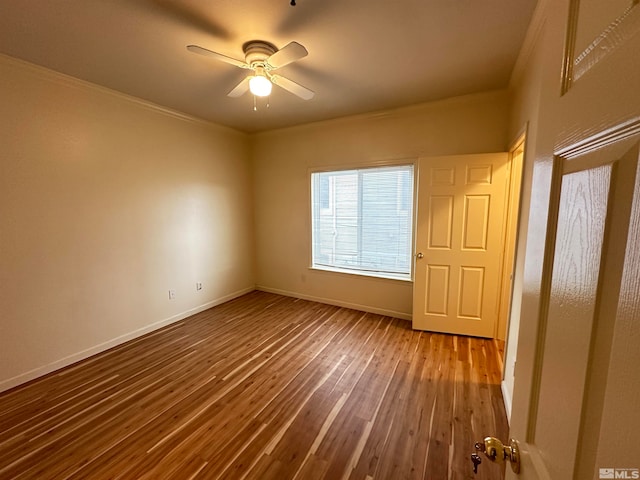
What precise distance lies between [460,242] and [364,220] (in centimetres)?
129

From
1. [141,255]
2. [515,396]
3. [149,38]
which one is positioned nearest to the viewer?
[515,396]

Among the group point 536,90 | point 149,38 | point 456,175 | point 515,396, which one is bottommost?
point 515,396

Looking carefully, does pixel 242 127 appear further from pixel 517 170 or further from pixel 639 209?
pixel 639 209

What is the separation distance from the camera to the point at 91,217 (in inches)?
106

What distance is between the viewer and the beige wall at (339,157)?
2994 mm

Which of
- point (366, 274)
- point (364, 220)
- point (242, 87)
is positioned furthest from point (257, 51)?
point (366, 274)

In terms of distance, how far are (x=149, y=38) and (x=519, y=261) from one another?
310cm

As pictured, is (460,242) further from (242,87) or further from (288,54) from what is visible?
(242,87)

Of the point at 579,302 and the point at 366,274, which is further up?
the point at 579,302

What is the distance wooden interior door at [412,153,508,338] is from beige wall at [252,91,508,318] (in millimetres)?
334

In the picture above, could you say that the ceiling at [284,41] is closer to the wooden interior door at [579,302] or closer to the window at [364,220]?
the window at [364,220]

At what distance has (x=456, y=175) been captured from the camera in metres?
2.87

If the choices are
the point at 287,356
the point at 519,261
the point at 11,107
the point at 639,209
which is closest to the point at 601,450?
the point at 639,209

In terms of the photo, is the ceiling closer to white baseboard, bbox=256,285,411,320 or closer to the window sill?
the window sill
